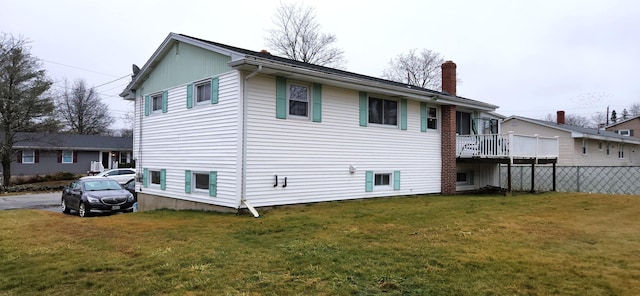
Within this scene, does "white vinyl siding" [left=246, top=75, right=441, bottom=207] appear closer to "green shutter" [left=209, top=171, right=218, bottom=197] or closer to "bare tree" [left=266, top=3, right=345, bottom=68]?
"green shutter" [left=209, top=171, right=218, bottom=197]

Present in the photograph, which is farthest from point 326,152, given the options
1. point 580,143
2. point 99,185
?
point 580,143

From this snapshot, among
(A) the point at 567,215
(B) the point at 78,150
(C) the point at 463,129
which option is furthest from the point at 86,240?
(B) the point at 78,150

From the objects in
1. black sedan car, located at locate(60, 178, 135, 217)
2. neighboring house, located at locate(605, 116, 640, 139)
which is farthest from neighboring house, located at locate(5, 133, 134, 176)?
neighboring house, located at locate(605, 116, 640, 139)

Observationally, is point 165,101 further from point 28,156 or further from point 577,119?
point 577,119

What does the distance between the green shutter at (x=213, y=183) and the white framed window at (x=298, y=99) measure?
277cm

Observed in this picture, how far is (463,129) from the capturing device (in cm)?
1742

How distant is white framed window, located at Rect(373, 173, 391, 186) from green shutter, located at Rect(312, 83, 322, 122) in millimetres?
3284

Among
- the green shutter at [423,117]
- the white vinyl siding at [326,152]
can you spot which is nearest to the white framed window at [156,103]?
the white vinyl siding at [326,152]

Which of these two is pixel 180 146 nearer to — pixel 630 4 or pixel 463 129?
pixel 463 129

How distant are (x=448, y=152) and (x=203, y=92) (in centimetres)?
975

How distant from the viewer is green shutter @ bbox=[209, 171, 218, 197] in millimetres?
10953

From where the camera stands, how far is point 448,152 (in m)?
15.9

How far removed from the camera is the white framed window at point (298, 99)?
11.3 metres

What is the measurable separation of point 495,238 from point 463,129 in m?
11.3
